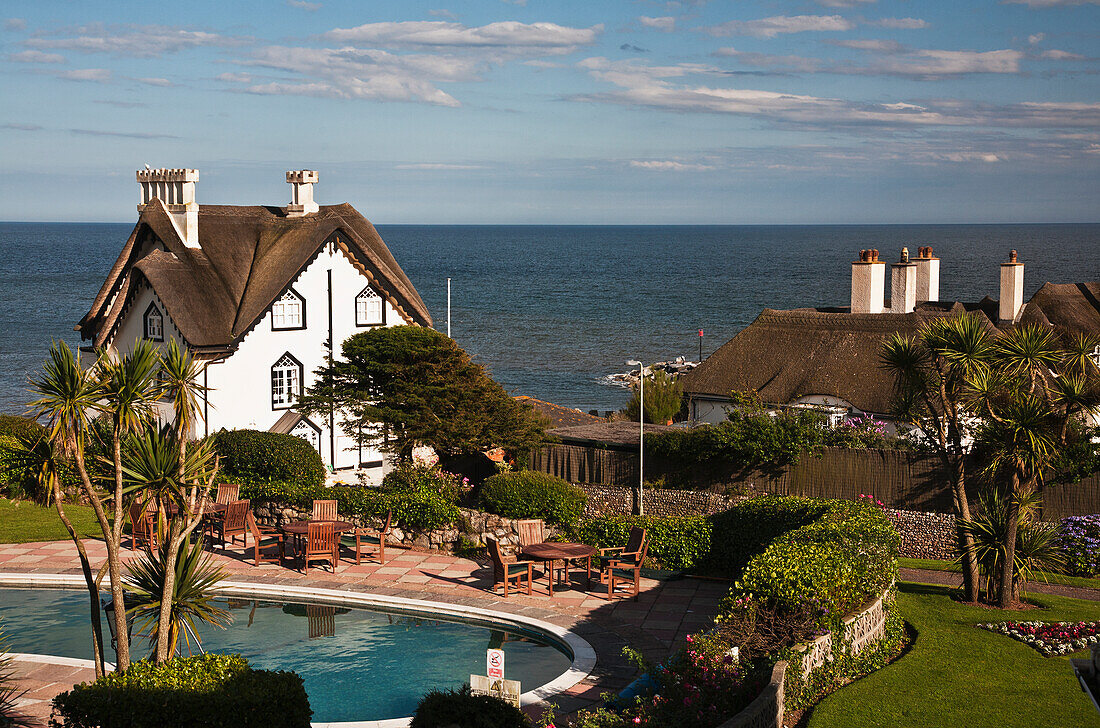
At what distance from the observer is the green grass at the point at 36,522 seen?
21.2 m

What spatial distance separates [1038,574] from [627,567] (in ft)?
24.2

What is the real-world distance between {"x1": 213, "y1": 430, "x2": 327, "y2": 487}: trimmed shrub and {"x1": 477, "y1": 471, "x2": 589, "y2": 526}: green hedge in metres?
4.50

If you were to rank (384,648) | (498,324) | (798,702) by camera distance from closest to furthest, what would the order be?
1. (798,702)
2. (384,648)
3. (498,324)

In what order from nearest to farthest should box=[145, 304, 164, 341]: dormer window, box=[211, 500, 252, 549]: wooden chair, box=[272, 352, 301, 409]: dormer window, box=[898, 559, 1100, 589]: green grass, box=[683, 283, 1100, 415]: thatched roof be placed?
1. box=[898, 559, 1100, 589]: green grass
2. box=[211, 500, 252, 549]: wooden chair
3. box=[683, 283, 1100, 415]: thatched roof
4. box=[145, 304, 164, 341]: dormer window
5. box=[272, 352, 301, 409]: dormer window

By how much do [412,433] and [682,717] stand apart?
47.5ft

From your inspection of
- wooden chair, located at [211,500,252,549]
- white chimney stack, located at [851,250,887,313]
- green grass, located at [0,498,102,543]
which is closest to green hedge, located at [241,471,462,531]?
wooden chair, located at [211,500,252,549]

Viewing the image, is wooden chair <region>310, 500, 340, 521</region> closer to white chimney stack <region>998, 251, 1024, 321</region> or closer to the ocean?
white chimney stack <region>998, 251, 1024, 321</region>

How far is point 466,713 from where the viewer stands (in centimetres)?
920

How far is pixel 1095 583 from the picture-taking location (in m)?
17.8

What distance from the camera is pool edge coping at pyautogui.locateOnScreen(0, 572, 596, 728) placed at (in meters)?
13.5

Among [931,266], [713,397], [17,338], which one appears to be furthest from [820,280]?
[713,397]

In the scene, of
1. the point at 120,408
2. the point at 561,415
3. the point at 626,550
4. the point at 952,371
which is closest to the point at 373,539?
the point at 626,550

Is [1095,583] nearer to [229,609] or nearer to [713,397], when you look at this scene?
[713,397]

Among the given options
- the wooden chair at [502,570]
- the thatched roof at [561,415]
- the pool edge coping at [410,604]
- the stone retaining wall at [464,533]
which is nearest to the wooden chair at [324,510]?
the stone retaining wall at [464,533]
